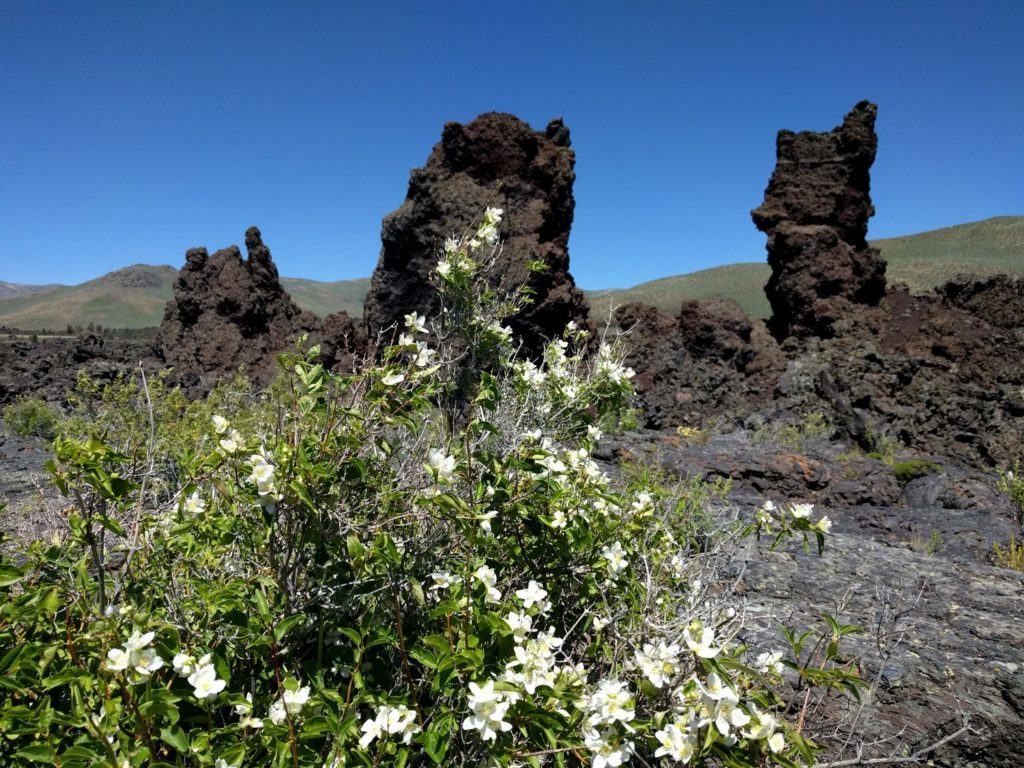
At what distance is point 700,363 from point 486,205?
22.9 ft

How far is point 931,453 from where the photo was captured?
33.7 ft

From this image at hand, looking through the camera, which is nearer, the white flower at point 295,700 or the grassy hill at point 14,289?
the white flower at point 295,700

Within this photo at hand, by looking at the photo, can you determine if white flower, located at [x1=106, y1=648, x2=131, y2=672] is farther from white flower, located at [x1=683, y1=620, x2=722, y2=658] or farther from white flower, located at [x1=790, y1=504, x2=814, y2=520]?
white flower, located at [x1=790, y1=504, x2=814, y2=520]

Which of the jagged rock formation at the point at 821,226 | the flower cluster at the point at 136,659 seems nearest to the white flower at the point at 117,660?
the flower cluster at the point at 136,659

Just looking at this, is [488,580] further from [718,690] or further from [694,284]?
[694,284]

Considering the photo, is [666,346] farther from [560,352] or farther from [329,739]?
[329,739]

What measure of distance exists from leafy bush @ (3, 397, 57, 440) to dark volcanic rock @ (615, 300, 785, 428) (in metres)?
11.8

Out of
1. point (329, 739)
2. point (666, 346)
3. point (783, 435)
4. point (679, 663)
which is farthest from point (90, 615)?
point (666, 346)

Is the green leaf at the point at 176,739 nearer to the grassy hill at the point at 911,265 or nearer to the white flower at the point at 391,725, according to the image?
the white flower at the point at 391,725

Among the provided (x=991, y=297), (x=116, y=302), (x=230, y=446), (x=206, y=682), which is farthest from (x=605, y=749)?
(x=116, y=302)

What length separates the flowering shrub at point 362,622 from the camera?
4.31ft

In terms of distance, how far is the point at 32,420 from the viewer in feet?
34.3

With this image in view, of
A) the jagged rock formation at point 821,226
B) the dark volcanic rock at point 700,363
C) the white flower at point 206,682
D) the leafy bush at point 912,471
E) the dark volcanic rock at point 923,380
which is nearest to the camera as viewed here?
the white flower at point 206,682

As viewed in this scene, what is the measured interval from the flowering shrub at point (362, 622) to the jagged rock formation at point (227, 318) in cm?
1329
